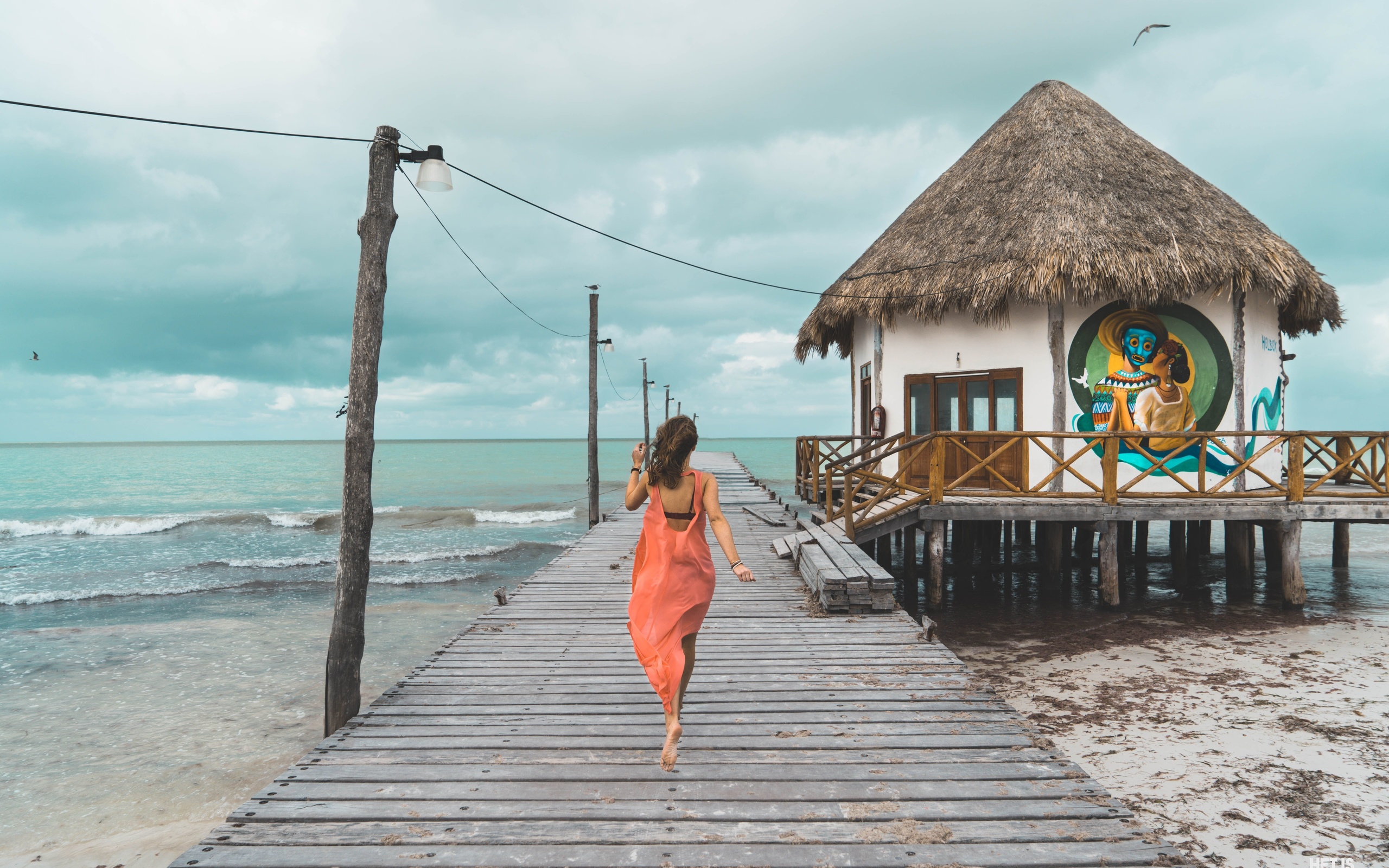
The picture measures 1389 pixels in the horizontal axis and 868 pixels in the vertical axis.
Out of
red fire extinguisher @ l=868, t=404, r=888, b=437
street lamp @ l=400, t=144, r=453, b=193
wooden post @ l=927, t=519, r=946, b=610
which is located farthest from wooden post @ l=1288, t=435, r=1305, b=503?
street lamp @ l=400, t=144, r=453, b=193

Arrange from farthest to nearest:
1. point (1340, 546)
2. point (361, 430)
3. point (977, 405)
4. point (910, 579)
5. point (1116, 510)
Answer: point (1340, 546)
point (910, 579)
point (977, 405)
point (1116, 510)
point (361, 430)

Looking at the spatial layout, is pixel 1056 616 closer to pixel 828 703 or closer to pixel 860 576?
pixel 860 576

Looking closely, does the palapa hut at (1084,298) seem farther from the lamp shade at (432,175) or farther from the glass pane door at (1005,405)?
the lamp shade at (432,175)

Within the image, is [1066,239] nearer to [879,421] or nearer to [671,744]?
[879,421]

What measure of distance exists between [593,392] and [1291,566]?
575 inches

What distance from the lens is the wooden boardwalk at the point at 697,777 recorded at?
287 cm

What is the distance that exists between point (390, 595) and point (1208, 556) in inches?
700

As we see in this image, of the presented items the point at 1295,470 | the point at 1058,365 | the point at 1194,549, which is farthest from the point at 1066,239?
the point at 1194,549

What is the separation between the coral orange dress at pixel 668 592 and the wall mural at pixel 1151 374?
9.28m

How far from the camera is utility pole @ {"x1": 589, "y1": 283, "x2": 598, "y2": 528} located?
18.9 m

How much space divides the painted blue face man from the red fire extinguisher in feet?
12.6

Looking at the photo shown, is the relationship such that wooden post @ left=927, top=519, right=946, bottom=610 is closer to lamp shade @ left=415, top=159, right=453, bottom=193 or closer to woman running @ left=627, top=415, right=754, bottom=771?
woman running @ left=627, top=415, right=754, bottom=771

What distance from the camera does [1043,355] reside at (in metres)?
11.2

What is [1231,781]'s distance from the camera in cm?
535
